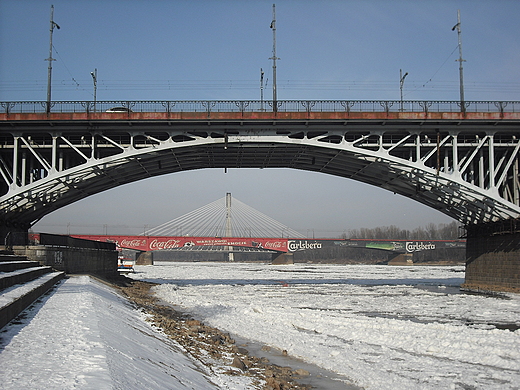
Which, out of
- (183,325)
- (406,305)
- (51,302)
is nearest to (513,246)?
(406,305)

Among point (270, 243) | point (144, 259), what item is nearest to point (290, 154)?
point (270, 243)

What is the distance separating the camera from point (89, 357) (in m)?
7.27

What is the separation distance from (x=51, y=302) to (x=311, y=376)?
7.17 metres

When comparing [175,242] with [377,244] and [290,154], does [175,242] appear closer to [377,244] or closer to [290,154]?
[377,244]

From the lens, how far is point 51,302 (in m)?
13.3

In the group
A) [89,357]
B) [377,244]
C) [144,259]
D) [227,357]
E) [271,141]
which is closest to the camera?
[89,357]

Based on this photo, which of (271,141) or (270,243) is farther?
(270,243)

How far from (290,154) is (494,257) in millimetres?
15715

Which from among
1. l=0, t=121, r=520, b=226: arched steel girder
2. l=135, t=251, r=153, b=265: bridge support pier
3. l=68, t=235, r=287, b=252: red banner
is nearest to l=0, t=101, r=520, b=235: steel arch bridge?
l=0, t=121, r=520, b=226: arched steel girder

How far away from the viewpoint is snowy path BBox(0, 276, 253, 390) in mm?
6188

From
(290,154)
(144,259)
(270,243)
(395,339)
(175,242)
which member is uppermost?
(290,154)

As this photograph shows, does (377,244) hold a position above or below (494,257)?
below

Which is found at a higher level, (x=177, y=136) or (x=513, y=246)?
(x=177, y=136)

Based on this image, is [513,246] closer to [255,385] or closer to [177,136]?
[177,136]
